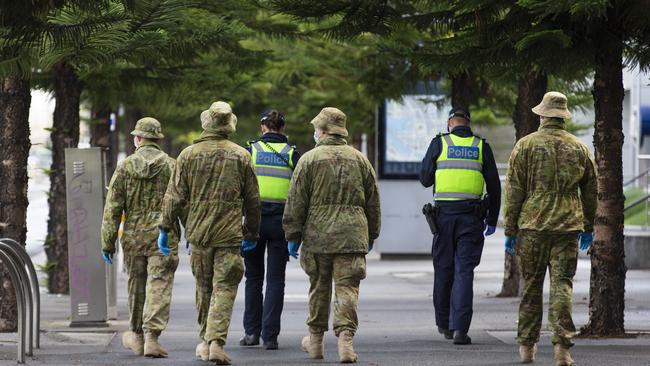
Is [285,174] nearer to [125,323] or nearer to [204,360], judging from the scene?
[204,360]

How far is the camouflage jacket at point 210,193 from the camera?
9.95 metres

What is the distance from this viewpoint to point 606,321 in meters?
11.4

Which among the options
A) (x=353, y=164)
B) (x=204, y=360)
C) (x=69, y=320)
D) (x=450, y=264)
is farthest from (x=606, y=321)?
(x=69, y=320)

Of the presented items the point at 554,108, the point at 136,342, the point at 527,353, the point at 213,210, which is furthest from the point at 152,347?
the point at 554,108

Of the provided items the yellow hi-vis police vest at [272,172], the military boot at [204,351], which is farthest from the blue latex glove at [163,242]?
the yellow hi-vis police vest at [272,172]

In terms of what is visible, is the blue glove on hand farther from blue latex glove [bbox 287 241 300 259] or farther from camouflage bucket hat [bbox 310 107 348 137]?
camouflage bucket hat [bbox 310 107 348 137]

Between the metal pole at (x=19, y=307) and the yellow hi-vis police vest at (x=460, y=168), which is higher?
the yellow hi-vis police vest at (x=460, y=168)

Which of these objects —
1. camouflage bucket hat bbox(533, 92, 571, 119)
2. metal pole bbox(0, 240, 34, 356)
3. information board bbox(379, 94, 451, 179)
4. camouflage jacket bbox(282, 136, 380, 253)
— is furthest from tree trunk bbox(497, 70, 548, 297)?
information board bbox(379, 94, 451, 179)

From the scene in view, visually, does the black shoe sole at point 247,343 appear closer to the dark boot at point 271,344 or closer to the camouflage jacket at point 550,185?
the dark boot at point 271,344

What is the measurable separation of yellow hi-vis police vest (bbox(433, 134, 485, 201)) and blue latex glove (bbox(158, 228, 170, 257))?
2449 mm

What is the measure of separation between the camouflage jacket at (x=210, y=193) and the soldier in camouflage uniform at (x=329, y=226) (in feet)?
1.40

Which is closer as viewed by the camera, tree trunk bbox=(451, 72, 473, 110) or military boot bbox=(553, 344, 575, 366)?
military boot bbox=(553, 344, 575, 366)

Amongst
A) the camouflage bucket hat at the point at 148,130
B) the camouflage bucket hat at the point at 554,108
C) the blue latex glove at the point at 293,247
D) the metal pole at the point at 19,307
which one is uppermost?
the camouflage bucket hat at the point at 554,108

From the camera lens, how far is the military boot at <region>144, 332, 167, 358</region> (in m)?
10.3
